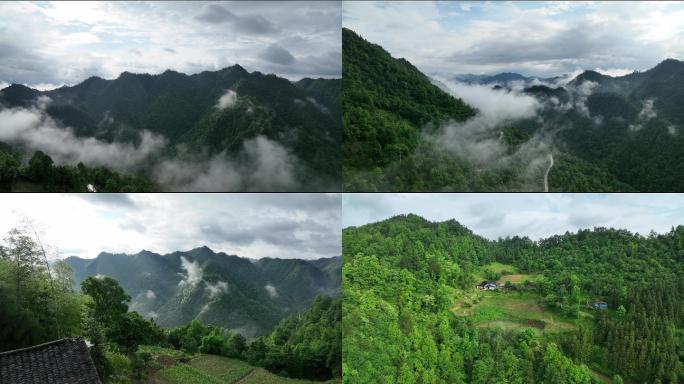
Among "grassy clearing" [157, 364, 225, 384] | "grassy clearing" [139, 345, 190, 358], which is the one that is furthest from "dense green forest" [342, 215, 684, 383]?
"grassy clearing" [139, 345, 190, 358]

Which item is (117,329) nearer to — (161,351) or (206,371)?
(161,351)

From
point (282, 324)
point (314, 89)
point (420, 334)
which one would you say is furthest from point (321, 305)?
point (314, 89)

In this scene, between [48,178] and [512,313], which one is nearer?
[512,313]

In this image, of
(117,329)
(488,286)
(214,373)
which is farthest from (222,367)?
(488,286)

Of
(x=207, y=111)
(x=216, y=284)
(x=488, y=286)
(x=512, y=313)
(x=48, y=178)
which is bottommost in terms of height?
(x=216, y=284)

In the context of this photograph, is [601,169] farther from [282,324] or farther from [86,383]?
[86,383]

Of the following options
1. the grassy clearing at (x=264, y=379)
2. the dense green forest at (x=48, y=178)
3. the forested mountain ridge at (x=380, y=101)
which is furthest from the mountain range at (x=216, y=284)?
the forested mountain ridge at (x=380, y=101)
